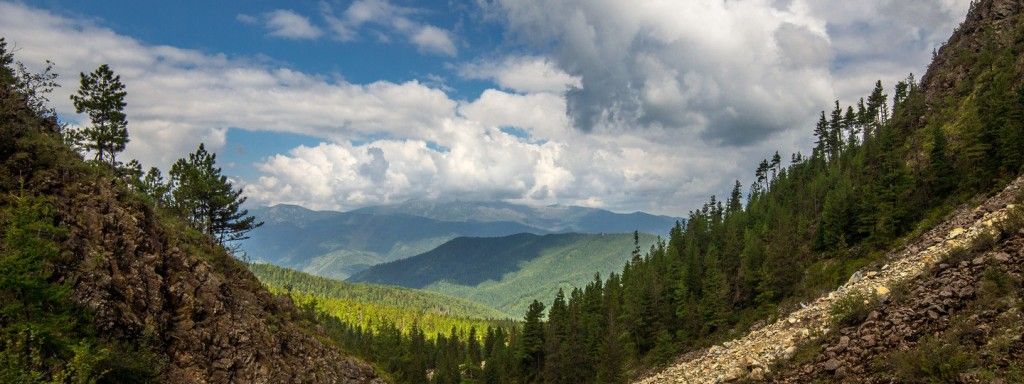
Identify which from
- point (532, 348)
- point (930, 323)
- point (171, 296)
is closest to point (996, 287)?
point (930, 323)

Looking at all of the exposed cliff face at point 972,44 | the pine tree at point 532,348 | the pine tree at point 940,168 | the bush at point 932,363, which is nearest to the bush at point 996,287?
the bush at point 932,363

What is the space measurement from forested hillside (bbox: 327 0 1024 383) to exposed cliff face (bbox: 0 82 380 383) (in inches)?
2112

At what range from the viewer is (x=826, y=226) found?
76.8 meters

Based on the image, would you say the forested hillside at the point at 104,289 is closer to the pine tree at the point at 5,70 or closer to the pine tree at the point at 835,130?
the pine tree at the point at 5,70

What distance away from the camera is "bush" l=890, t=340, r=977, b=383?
13.7 metres

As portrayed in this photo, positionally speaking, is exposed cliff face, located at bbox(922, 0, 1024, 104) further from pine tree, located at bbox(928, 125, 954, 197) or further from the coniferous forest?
pine tree, located at bbox(928, 125, 954, 197)

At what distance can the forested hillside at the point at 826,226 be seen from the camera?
61.5m

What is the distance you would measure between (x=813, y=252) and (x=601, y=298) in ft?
158

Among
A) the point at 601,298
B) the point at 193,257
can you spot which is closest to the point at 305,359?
the point at 193,257

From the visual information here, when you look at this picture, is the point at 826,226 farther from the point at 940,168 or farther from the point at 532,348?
the point at 532,348

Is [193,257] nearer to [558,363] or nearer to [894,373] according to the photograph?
[894,373]

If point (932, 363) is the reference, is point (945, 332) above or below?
above

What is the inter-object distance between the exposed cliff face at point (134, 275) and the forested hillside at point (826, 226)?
53.6 meters

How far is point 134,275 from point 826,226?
8376 cm
